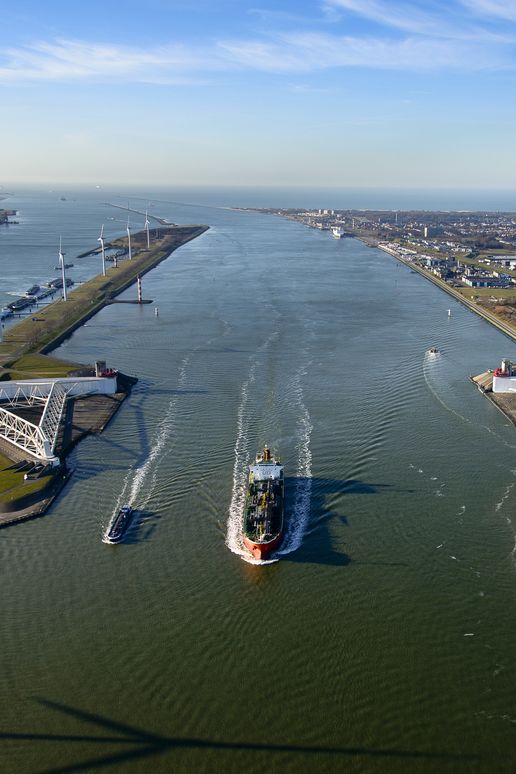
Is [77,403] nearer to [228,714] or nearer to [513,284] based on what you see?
[228,714]

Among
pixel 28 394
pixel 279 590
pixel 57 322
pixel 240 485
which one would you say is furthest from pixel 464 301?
pixel 279 590

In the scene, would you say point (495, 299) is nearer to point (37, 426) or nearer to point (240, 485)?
point (240, 485)

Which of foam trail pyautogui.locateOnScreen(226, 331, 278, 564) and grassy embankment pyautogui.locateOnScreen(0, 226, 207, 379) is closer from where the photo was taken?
foam trail pyautogui.locateOnScreen(226, 331, 278, 564)

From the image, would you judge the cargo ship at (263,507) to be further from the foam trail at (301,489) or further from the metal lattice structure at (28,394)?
the metal lattice structure at (28,394)

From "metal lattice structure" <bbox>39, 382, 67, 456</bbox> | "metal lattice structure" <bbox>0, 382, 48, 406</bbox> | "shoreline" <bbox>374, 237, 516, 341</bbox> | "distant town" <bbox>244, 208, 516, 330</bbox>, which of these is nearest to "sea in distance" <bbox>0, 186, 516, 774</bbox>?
"metal lattice structure" <bbox>39, 382, 67, 456</bbox>

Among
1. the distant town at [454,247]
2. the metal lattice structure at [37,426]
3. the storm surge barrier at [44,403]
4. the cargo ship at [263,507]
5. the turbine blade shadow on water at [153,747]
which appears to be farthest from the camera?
the distant town at [454,247]

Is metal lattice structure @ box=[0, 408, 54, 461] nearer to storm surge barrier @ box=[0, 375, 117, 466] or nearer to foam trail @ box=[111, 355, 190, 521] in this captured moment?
storm surge barrier @ box=[0, 375, 117, 466]

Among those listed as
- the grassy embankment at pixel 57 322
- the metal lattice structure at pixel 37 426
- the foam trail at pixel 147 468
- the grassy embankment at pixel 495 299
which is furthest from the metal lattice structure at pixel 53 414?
the grassy embankment at pixel 495 299
